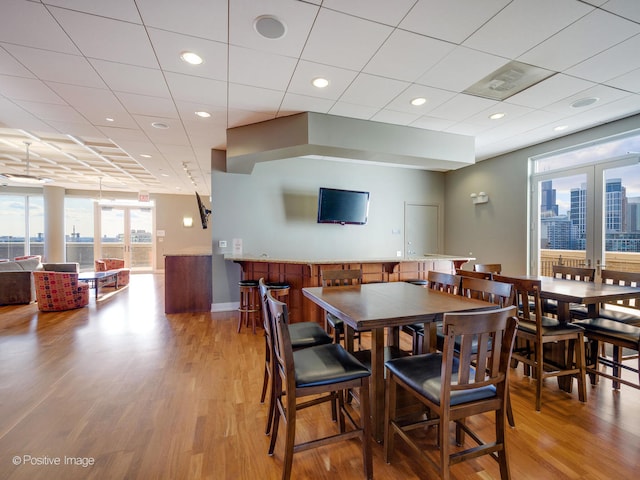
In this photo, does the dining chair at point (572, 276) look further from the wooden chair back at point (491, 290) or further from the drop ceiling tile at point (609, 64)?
the drop ceiling tile at point (609, 64)

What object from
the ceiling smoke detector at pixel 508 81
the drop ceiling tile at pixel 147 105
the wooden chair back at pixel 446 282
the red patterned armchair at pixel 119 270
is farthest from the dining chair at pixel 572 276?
the red patterned armchair at pixel 119 270

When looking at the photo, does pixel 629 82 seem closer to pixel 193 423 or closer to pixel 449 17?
pixel 449 17

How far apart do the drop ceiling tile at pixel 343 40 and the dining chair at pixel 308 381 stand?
206 centimetres

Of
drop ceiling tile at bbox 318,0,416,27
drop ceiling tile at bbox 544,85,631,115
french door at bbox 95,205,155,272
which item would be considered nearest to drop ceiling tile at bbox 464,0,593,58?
drop ceiling tile at bbox 318,0,416,27

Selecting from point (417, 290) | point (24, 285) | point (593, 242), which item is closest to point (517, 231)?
point (593, 242)

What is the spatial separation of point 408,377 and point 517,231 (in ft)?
A: 15.9

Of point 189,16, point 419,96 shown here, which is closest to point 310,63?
point 189,16

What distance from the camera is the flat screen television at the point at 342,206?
543 cm

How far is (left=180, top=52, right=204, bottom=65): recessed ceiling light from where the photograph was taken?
8.02 feet

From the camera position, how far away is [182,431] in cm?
197

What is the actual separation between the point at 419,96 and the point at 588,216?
3.36 m

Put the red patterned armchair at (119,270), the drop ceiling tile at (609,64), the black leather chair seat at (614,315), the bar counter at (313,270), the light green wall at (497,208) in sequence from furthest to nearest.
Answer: the red patterned armchair at (119,270) < the light green wall at (497,208) < the bar counter at (313,270) < the black leather chair seat at (614,315) < the drop ceiling tile at (609,64)

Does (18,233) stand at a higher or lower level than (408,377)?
higher

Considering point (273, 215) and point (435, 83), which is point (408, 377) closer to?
point (435, 83)
